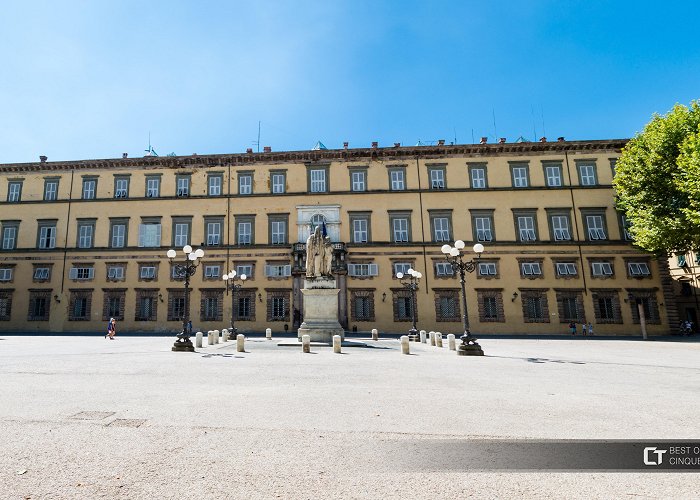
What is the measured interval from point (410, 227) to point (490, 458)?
2799cm

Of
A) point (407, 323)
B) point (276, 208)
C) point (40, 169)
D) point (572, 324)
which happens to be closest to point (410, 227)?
point (407, 323)

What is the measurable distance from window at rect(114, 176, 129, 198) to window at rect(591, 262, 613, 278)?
130ft

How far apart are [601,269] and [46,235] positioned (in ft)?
153

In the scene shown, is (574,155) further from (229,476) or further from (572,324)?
(229,476)

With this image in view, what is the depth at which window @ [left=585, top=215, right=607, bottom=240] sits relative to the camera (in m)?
30.0

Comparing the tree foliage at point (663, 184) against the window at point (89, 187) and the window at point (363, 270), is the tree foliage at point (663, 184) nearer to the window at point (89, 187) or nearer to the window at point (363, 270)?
the window at point (363, 270)

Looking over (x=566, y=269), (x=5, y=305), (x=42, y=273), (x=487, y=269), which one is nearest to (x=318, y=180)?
(x=487, y=269)

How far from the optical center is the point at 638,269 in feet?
95.5

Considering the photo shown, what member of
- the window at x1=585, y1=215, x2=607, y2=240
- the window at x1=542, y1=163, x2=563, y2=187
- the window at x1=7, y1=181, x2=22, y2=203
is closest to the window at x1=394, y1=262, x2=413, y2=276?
the window at x1=542, y1=163, x2=563, y2=187

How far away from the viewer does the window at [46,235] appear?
107 feet

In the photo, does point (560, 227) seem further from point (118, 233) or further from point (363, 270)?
point (118, 233)

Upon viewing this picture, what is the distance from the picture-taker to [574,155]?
103 feet

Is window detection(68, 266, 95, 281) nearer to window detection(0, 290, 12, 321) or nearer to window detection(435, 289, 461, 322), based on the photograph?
window detection(0, 290, 12, 321)

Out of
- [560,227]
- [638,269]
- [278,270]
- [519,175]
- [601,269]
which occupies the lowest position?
[638,269]
